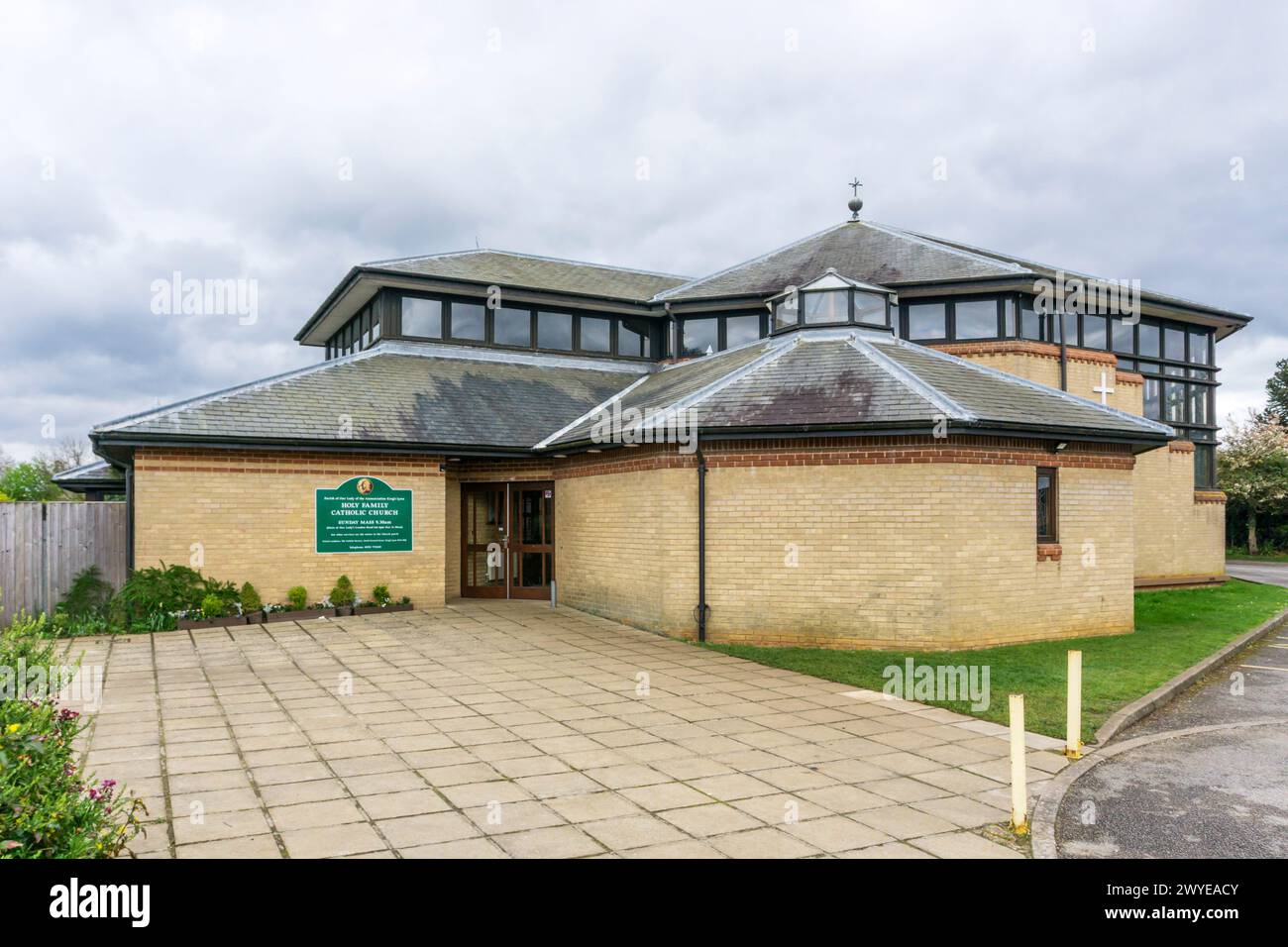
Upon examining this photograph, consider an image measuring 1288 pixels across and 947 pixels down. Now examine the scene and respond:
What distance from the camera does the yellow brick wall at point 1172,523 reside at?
70.8 feet

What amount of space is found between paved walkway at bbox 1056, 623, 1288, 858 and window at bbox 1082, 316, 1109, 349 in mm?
13032

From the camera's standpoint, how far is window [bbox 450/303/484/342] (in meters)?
19.0

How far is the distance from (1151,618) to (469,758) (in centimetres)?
1375

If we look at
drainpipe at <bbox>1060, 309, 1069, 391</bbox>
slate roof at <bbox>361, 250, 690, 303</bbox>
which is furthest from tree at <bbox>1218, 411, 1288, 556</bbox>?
slate roof at <bbox>361, 250, 690, 303</bbox>

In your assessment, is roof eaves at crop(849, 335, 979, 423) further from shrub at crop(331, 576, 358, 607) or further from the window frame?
shrub at crop(331, 576, 358, 607)

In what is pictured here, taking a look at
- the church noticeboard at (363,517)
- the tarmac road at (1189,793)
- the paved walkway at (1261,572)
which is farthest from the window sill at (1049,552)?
the paved walkway at (1261,572)

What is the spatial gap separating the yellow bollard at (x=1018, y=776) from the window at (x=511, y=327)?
609 inches

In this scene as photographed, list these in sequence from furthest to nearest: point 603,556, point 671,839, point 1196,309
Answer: point 1196,309, point 603,556, point 671,839

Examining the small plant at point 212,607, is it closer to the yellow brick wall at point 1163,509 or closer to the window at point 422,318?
the window at point 422,318

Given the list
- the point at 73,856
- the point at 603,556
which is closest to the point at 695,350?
the point at 603,556

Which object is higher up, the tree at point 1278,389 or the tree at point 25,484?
the tree at point 1278,389

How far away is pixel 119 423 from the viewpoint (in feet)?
44.3

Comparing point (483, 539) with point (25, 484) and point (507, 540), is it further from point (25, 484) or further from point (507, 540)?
point (25, 484)
